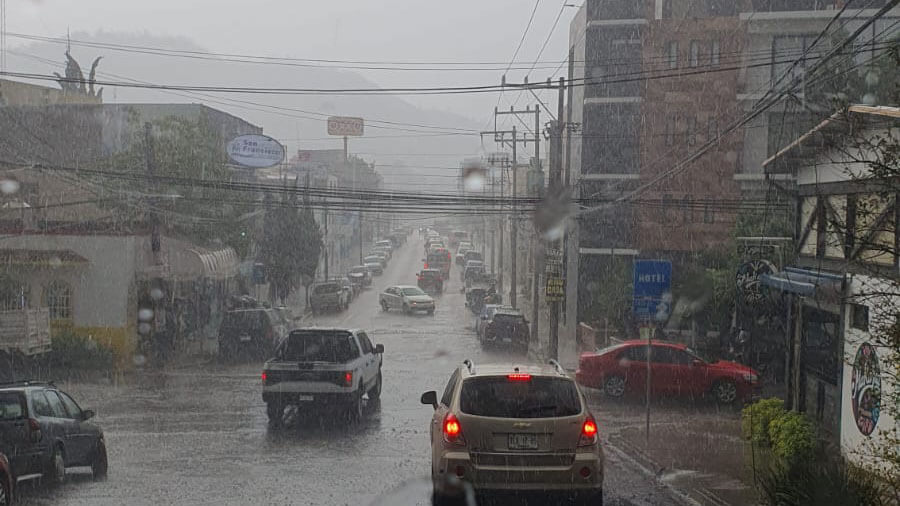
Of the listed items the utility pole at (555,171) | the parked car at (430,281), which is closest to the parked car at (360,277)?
the parked car at (430,281)

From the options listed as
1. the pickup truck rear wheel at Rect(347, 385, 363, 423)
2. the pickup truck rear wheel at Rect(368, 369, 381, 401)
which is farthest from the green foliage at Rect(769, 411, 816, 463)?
the pickup truck rear wheel at Rect(368, 369, 381, 401)

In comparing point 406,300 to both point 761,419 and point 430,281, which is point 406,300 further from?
point 761,419

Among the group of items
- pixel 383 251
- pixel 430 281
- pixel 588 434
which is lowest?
pixel 430 281

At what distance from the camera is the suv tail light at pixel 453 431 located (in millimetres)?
10047

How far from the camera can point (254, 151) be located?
44.7 metres

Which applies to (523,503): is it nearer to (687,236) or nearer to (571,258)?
(687,236)

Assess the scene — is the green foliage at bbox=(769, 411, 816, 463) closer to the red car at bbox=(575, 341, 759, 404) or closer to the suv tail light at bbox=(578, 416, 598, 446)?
the suv tail light at bbox=(578, 416, 598, 446)

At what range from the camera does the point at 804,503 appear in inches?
356

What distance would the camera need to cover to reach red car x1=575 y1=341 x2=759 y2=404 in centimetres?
2261

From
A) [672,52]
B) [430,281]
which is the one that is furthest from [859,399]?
[430,281]

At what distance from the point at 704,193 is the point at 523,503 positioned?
36441 millimetres

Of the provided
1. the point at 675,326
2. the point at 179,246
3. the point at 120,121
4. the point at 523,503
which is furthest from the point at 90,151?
the point at 523,503

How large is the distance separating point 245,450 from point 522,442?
6.72m

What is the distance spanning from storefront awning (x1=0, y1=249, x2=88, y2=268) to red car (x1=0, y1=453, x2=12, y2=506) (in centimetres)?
2041
